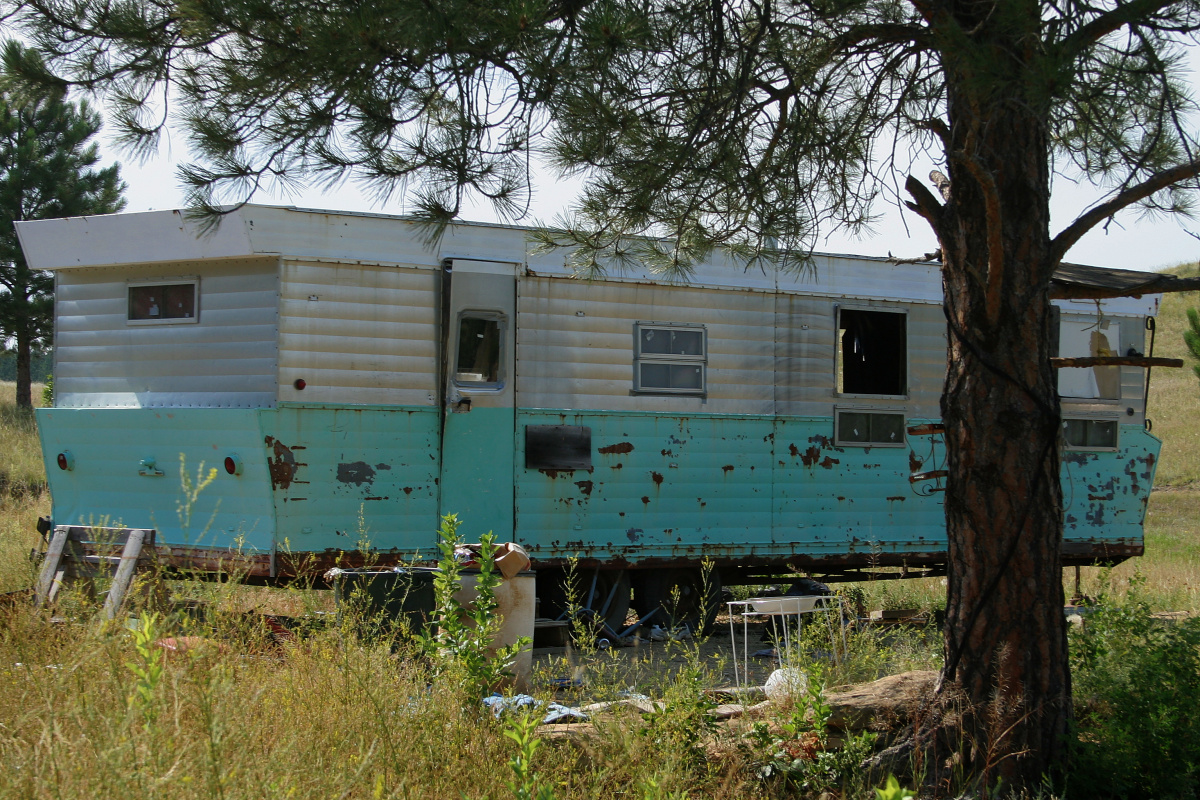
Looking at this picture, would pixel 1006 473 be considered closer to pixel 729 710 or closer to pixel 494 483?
pixel 729 710

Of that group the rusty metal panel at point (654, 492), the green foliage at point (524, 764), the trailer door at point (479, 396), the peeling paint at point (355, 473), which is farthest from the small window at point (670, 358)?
the green foliage at point (524, 764)

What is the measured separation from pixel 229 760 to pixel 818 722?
2272 mm

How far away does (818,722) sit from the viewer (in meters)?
4.05

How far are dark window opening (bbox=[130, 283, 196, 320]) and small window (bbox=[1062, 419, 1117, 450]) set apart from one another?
7.49 meters

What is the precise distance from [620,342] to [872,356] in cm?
276

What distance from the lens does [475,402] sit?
7.33 metres

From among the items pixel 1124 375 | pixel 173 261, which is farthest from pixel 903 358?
pixel 173 261

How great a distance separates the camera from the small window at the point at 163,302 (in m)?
7.06

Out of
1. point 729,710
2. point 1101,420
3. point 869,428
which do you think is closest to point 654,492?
point 869,428

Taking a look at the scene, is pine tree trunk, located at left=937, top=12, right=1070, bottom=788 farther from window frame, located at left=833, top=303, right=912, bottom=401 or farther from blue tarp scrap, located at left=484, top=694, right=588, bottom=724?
window frame, located at left=833, top=303, right=912, bottom=401

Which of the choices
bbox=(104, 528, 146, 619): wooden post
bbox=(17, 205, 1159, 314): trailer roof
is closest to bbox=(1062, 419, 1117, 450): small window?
bbox=(17, 205, 1159, 314): trailer roof

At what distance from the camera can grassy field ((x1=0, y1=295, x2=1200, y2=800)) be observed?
285 centimetres

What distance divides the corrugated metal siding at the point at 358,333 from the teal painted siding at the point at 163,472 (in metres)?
0.51

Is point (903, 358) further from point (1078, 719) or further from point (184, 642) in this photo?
point (184, 642)
